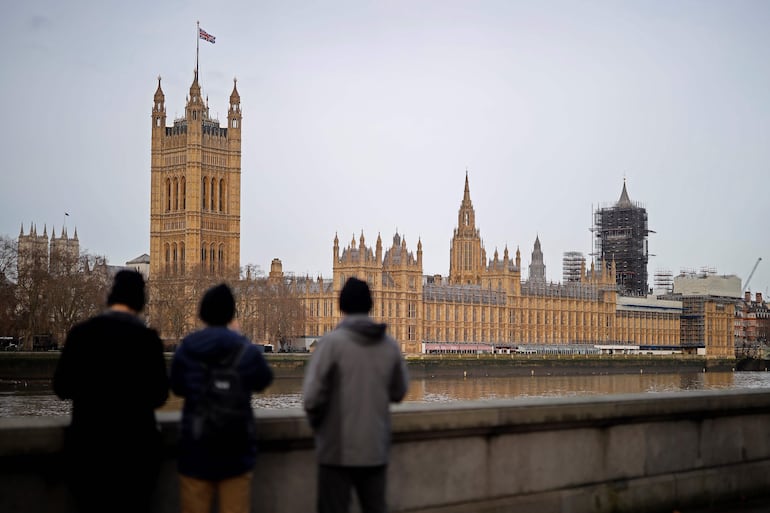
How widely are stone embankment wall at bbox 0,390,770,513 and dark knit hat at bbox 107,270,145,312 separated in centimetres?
81

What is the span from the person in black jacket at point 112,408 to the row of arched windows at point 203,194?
351ft

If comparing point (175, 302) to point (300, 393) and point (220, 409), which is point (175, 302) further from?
point (220, 409)

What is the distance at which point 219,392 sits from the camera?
20.6ft

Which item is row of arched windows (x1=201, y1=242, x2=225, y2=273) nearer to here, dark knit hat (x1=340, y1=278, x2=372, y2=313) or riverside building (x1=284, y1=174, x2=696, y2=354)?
riverside building (x1=284, y1=174, x2=696, y2=354)

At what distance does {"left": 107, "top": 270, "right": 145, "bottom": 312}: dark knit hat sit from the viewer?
648cm

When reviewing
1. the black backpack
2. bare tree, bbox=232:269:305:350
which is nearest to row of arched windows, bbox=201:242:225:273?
bare tree, bbox=232:269:305:350

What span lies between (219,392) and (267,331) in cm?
8175

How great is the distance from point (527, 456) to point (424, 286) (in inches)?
3984

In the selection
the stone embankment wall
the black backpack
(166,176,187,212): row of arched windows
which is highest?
(166,176,187,212): row of arched windows

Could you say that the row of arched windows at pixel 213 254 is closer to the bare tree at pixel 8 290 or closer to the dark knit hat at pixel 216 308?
the bare tree at pixel 8 290

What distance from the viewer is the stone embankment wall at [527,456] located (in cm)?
672

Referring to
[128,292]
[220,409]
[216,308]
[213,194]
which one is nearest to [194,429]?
[220,409]

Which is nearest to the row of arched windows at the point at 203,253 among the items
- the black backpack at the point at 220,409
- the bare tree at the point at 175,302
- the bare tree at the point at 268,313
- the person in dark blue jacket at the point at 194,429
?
the bare tree at the point at 175,302

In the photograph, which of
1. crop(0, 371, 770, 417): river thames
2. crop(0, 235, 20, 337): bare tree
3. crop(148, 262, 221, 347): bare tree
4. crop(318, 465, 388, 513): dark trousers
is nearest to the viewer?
crop(318, 465, 388, 513): dark trousers
